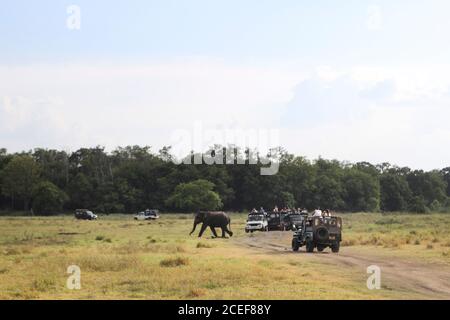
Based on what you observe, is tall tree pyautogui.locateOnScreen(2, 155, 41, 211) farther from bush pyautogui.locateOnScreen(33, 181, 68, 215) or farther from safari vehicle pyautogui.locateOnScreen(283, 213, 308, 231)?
safari vehicle pyautogui.locateOnScreen(283, 213, 308, 231)

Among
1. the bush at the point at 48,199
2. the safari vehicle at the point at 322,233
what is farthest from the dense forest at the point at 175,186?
the safari vehicle at the point at 322,233

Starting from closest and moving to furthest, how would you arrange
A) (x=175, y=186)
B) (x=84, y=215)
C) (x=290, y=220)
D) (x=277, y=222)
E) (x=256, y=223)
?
1. (x=256, y=223)
2. (x=290, y=220)
3. (x=277, y=222)
4. (x=84, y=215)
5. (x=175, y=186)

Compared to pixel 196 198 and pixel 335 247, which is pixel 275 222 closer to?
pixel 335 247

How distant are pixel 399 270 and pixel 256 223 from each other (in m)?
32.4

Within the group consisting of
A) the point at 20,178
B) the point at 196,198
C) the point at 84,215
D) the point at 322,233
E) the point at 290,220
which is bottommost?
the point at 84,215

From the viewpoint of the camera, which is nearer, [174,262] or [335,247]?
[174,262]

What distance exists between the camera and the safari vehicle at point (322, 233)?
1287 inches

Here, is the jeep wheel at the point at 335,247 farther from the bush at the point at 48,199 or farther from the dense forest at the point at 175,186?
the bush at the point at 48,199

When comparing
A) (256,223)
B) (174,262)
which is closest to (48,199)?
(256,223)

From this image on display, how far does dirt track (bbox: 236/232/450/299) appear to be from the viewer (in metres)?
19.5

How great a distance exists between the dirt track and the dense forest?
277 ft

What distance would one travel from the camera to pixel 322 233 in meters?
32.7
